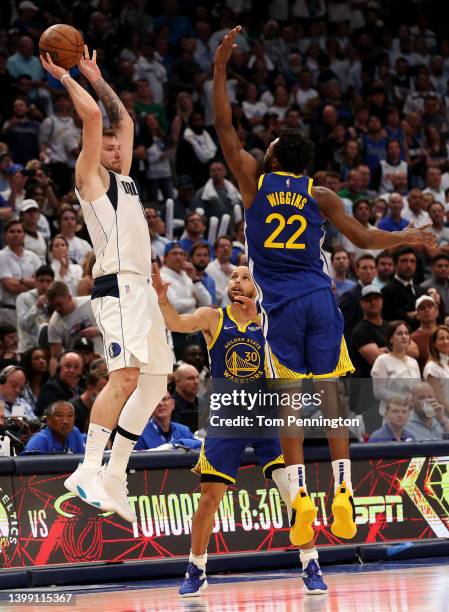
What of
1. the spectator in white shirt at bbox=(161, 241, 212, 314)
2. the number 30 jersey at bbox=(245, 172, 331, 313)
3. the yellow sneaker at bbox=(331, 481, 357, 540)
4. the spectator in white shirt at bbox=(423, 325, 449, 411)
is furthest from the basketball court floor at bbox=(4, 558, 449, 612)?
the spectator in white shirt at bbox=(161, 241, 212, 314)

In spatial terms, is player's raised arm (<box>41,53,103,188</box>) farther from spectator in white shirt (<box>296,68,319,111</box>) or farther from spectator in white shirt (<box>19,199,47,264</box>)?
spectator in white shirt (<box>296,68,319,111</box>)

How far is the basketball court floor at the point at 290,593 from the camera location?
784cm

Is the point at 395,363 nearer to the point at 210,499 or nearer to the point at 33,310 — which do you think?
the point at 33,310

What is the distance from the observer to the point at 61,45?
8344 millimetres

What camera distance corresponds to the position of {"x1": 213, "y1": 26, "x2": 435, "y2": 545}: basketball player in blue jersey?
838 centimetres

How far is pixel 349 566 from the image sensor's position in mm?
10836

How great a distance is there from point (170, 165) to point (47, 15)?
3.31 metres

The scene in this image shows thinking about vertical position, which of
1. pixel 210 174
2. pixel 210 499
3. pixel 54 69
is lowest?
pixel 210 499

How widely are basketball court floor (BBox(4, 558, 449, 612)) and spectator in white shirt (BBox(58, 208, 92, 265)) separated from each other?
585cm

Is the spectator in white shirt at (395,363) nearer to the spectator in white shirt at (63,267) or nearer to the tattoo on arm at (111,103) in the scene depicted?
the spectator in white shirt at (63,267)

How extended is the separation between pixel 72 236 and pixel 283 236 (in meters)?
7.24

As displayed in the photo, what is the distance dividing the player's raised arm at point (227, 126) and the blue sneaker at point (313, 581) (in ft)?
8.70

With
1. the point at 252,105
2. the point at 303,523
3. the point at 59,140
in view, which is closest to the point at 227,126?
the point at 303,523

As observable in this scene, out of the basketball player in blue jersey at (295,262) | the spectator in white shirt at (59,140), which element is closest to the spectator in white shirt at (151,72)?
the spectator in white shirt at (59,140)
